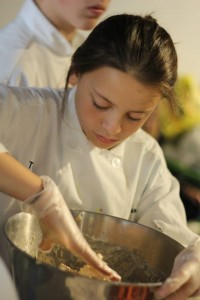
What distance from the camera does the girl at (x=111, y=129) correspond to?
0.73 meters

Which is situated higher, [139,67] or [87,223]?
[139,67]

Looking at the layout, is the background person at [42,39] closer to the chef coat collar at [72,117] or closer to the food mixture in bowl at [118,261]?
the chef coat collar at [72,117]

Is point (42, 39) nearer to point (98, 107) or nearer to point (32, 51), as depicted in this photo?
point (32, 51)

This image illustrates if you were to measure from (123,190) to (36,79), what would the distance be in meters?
0.36

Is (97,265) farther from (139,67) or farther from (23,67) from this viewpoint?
(23,67)

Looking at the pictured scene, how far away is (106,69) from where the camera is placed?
74 centimetres

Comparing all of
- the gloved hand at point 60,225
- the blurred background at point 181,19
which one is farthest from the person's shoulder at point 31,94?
Answer: the blurred background at point 181,19

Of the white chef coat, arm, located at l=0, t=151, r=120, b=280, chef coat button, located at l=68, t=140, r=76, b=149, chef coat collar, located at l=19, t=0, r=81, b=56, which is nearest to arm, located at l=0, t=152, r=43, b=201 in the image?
arm, located at l=0, t=151, r=120, b=280

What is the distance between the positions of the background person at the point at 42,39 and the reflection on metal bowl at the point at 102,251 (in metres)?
0.42

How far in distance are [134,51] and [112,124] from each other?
136 mm

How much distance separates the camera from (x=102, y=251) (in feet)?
2.56

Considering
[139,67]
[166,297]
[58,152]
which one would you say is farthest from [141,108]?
[166,297]

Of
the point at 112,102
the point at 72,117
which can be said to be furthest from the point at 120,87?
the point at 72,117

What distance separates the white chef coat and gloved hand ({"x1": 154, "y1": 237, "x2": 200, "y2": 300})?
1.85 ft
